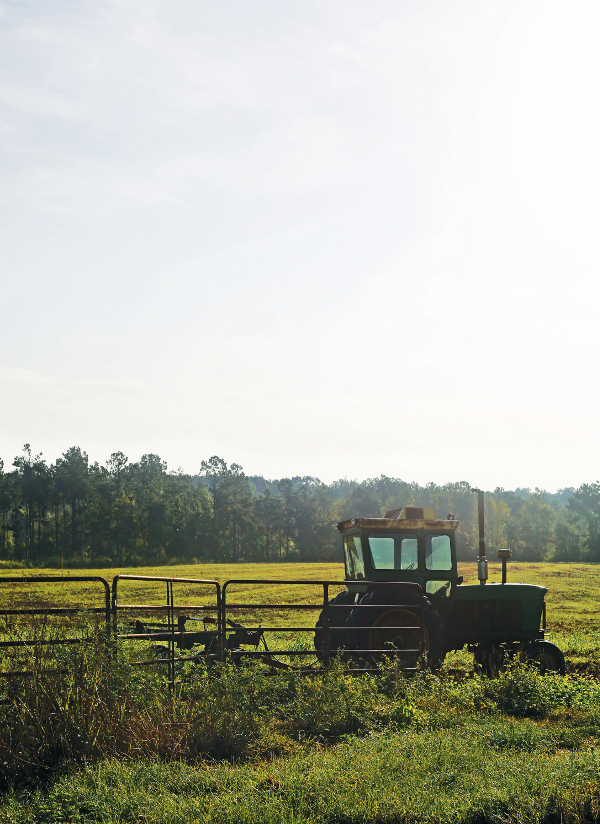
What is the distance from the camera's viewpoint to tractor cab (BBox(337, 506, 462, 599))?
496 inches

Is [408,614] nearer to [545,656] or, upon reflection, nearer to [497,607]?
[497,607]

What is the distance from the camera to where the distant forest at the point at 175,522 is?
303 feet

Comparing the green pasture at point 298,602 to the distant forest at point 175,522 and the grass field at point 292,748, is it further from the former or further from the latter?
the distant forest at point 175,522

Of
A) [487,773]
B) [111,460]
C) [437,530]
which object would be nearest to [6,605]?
[437,530]

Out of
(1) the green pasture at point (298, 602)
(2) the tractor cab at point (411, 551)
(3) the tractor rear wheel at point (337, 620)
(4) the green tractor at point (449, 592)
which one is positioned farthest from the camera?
(1) the green pasture at point (298, 602)

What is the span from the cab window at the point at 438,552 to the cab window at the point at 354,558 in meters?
1.07

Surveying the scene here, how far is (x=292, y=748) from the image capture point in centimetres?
779

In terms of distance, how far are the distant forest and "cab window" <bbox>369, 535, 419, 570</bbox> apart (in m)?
68.1

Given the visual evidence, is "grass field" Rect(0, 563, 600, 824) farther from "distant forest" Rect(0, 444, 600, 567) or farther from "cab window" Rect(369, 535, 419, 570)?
"distant forest" Rect(0, 444, 600, 567)

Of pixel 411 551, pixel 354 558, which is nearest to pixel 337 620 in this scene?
pixel 354 558

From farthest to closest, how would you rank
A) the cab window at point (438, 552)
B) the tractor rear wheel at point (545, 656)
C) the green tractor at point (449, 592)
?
the cab window at point (438, 552), the green tractor at point (449, 592), the tractor rear wheel at point (545, 656)

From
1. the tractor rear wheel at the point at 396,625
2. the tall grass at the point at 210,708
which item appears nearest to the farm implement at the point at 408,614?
the tractor rear wheel at the point at 396,625

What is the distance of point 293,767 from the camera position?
22.4 feet

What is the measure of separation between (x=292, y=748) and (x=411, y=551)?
212 inches
